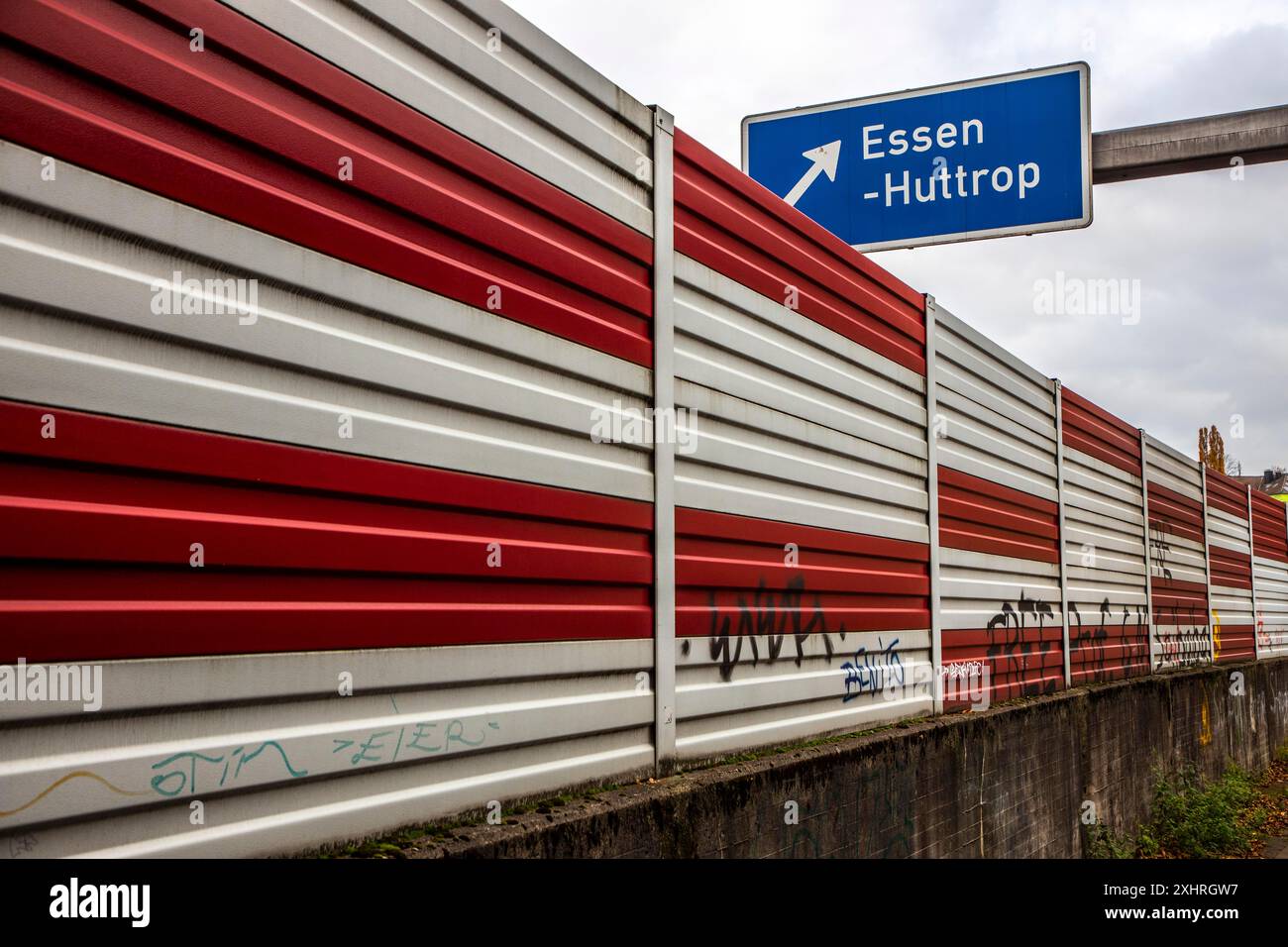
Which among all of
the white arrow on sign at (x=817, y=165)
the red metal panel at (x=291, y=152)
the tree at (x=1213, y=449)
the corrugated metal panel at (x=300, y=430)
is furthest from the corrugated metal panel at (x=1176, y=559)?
the tree at (x=1213, y=449)

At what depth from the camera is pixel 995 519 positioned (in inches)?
324

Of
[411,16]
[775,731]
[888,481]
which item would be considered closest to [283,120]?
[411,16]

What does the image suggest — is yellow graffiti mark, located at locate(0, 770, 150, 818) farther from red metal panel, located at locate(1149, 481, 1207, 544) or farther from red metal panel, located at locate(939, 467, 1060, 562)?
red metal panel, located at locate(1149, 481, 1207, 544)

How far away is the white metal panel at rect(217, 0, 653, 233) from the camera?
3.19 metres

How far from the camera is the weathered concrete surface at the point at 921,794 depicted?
3.75 metres

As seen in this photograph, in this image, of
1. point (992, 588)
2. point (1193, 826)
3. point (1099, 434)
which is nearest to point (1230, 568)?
point (1099, 434)

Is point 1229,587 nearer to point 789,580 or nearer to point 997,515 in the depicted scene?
point 997,515

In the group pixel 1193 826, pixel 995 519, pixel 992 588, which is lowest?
pixel 1193 826

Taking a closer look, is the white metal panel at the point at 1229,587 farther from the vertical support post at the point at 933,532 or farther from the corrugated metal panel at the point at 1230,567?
the vertical support post at the point at 933,532

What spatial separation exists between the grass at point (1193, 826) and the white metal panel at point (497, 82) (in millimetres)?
6538

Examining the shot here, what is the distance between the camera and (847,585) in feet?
19.7

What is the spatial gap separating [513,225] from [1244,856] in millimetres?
8416

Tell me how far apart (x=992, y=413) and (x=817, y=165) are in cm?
244

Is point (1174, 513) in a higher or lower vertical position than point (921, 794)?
higher
